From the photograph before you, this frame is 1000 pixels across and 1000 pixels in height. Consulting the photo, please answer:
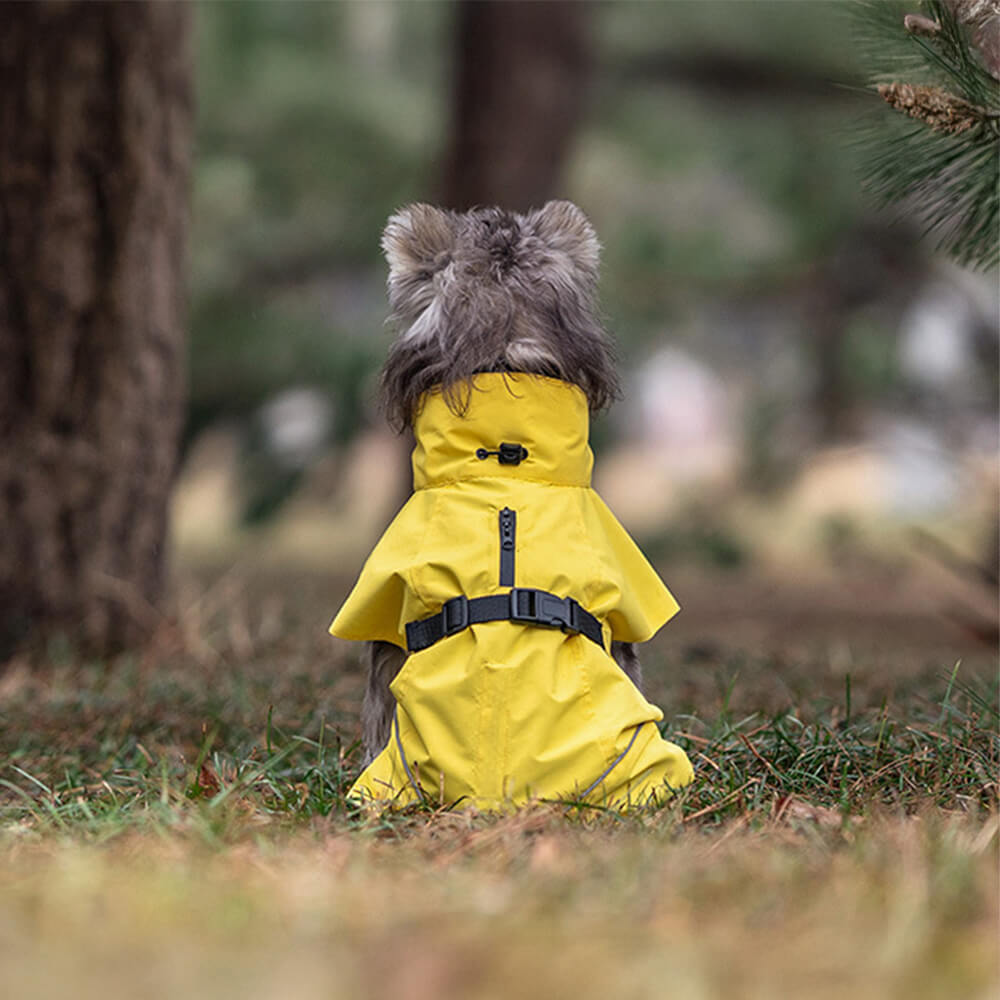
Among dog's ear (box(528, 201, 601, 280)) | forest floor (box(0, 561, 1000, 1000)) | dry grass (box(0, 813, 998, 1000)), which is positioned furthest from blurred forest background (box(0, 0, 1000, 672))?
dry grass (box(0, 813, 998, 1000))

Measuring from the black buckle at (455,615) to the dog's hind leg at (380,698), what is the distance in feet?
0.83

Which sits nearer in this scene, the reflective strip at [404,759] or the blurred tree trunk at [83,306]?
the reflective strip at [404,759]

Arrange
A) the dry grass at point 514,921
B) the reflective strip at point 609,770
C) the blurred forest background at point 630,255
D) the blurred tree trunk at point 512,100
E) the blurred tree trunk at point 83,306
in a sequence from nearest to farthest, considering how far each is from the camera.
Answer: the dry grass at point 514,921
the reflective strip at point 609,770
the blurred tree trunk at point 83,306
the blurred tree trunk at point 512,100
the blurred forest background at point 630,255

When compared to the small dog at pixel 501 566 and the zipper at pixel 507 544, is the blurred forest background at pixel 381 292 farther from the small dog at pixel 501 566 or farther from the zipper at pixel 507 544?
the zipper at pixel 507 544

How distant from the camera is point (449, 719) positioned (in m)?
2.26

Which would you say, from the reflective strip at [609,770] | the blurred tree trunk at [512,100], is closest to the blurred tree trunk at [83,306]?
the blurred tree trunk at [512,100]

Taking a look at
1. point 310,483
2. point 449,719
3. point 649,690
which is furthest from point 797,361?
point 449,719

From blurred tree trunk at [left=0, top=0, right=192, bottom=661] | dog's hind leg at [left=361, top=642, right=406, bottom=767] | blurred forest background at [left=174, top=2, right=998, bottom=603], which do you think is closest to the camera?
dog's hind leg at [left=361, top=642, right=406, bottom=767]

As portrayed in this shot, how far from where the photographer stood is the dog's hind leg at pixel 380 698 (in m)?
2.51

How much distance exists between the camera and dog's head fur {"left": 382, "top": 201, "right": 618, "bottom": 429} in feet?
7.89

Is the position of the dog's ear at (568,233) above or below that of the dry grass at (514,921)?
above

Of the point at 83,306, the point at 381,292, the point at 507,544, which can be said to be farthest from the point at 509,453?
the point at 381,292

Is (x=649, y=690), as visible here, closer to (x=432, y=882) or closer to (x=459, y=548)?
(x=459, y=548)

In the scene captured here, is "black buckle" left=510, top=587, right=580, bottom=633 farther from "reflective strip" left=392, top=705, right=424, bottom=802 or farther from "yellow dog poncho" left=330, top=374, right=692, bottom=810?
"reflective strip" left=392, top=705, right=424, bottom=802
